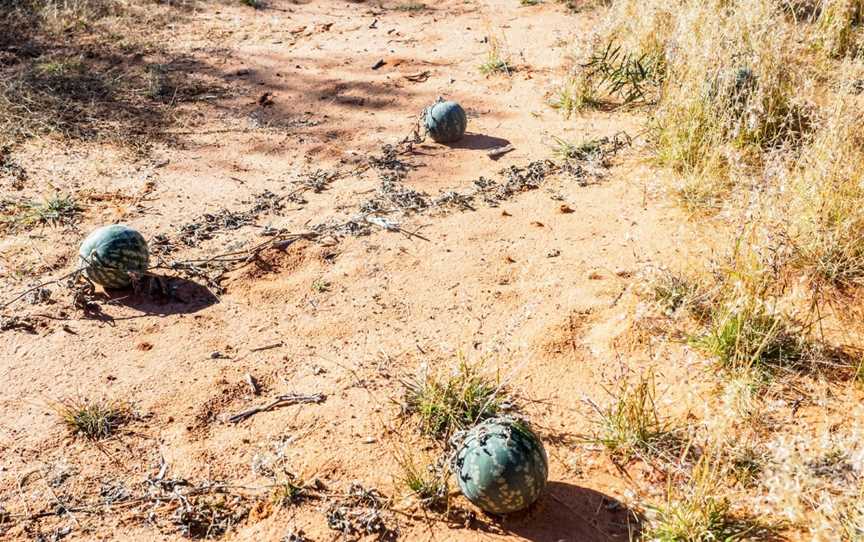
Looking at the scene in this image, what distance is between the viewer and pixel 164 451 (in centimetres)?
326

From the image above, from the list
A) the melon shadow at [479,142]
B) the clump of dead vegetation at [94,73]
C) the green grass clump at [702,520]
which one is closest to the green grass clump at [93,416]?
the green grass clump at [702,520]

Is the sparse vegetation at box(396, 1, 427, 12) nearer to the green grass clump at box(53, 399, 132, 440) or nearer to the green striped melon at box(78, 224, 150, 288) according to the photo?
the green striped melon at box(78, 224, 150, 288)

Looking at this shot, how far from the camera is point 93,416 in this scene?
3.38m

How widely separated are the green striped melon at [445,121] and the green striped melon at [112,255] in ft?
8.24

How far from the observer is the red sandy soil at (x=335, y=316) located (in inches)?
123

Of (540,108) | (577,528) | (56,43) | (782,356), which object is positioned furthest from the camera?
(56,43)

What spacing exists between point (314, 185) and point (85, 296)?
5.84 feet

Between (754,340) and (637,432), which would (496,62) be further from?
(637,432)

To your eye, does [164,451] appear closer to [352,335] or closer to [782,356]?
[352,335]

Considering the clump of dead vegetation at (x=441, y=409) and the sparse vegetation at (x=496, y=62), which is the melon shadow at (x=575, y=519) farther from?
the sparse vegetation at (x=496, y=62)

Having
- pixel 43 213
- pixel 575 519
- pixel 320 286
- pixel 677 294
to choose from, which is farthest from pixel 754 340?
pixel 43 213

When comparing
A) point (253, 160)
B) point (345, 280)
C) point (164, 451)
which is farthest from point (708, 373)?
point (253, 160)

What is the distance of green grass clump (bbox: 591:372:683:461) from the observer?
310cm

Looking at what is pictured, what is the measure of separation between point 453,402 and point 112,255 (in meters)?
2.14
